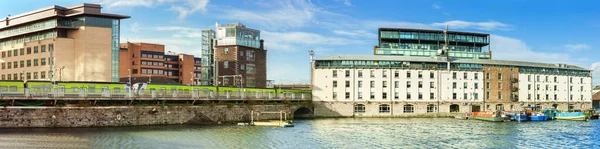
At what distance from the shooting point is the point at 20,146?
5388 cm

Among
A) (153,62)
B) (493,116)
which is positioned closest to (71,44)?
(153,62)

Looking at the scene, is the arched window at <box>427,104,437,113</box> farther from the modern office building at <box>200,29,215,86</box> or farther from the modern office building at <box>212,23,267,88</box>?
the modern office building at <box>200,29,215,86</box>

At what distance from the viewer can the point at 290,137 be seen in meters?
69.5

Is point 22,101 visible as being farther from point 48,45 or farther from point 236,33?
point 236,33

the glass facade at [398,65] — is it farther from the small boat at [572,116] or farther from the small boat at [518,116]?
the small boat at [572,116]

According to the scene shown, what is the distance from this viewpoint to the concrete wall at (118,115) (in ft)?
229

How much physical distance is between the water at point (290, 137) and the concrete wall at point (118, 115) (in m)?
2.68

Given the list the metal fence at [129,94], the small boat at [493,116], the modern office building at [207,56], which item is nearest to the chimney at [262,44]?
the modern office building at [207,56]

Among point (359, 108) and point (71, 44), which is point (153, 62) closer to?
point (71, 44)

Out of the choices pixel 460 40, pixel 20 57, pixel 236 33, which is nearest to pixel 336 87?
pixel 236 33

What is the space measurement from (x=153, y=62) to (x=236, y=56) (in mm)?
50353

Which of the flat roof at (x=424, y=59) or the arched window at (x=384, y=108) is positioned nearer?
the arched window at (x=384, y=108)

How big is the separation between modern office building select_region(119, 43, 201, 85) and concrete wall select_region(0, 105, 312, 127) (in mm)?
68265

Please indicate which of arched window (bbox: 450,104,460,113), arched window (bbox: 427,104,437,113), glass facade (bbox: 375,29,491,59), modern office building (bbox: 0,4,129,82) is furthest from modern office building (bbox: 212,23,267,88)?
arched window (bbox: 450,104,460,113)
